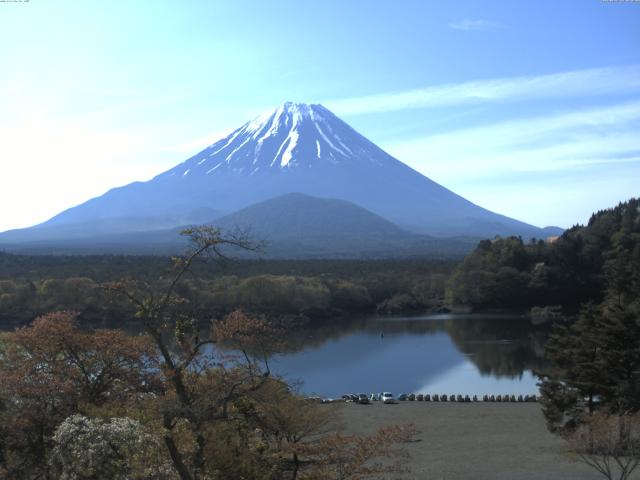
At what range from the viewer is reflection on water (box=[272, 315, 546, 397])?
23359mm

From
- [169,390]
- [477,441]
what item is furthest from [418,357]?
[169,390]

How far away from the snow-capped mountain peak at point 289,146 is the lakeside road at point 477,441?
13548 centimetres

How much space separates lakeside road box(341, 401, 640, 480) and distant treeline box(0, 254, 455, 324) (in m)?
17.5

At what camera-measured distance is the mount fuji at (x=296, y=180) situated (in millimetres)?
145625

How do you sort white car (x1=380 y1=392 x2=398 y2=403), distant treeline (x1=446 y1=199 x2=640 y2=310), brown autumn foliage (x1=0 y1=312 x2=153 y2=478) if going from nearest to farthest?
brown autumn foliage (x1=0 y1=312 x2=153 y2=478)
white car (x1=380 y1=392 x2=398 y2=403)
distant treeline (x1=446 y1=199 x2=640 y2=310)

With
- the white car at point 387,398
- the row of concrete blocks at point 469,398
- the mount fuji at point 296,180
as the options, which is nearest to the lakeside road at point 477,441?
the white car at point 387,398

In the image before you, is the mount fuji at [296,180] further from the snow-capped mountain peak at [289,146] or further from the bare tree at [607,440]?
the bare tree at [607,440]

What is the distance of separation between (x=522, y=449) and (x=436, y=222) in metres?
135

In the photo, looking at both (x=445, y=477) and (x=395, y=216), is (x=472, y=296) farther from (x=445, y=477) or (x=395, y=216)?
(x=395, y=216)

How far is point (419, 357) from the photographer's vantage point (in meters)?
28.8

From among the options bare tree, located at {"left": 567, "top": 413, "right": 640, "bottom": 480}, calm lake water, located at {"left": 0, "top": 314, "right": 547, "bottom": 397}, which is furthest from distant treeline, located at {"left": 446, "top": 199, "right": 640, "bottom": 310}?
bare tree, located at {"left": 567, "top": 413, "right": 640, "bottom": 480}

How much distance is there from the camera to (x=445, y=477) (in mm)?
11930

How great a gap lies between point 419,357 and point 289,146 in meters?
128

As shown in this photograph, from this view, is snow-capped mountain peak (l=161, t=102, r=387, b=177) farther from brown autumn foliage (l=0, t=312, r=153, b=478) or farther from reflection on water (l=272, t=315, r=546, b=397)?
brown autumn foliage (l=0, t=312, r=153, b=478)
